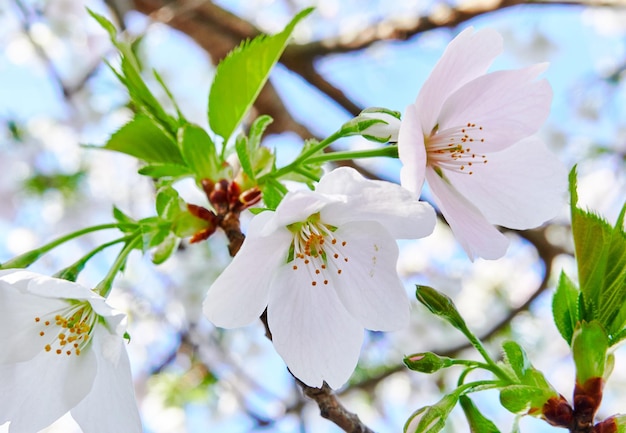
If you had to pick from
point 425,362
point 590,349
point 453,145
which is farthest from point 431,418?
point 453,145

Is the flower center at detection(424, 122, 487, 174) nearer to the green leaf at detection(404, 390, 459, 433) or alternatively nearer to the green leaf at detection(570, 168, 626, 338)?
the green leaf at detection(570, 168, 626, 338)

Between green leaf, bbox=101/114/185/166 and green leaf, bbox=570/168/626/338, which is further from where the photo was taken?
green leaf, bbox=101/114/185/166

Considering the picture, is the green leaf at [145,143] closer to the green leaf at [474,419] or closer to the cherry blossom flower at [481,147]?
the cherry blossom flower at [481,147]

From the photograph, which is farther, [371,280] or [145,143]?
[145,143]

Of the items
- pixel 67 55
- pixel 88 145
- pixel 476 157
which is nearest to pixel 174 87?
pixel 67 55

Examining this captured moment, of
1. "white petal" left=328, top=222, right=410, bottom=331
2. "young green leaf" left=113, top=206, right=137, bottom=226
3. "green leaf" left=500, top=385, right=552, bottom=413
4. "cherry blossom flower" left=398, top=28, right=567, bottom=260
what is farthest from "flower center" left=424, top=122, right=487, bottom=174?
"young green leaf" left=113, top=206, right=137, bottom=226

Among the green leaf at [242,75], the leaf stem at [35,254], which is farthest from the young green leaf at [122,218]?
the green leaf at [242,75]

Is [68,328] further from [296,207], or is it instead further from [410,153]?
[410,153]
